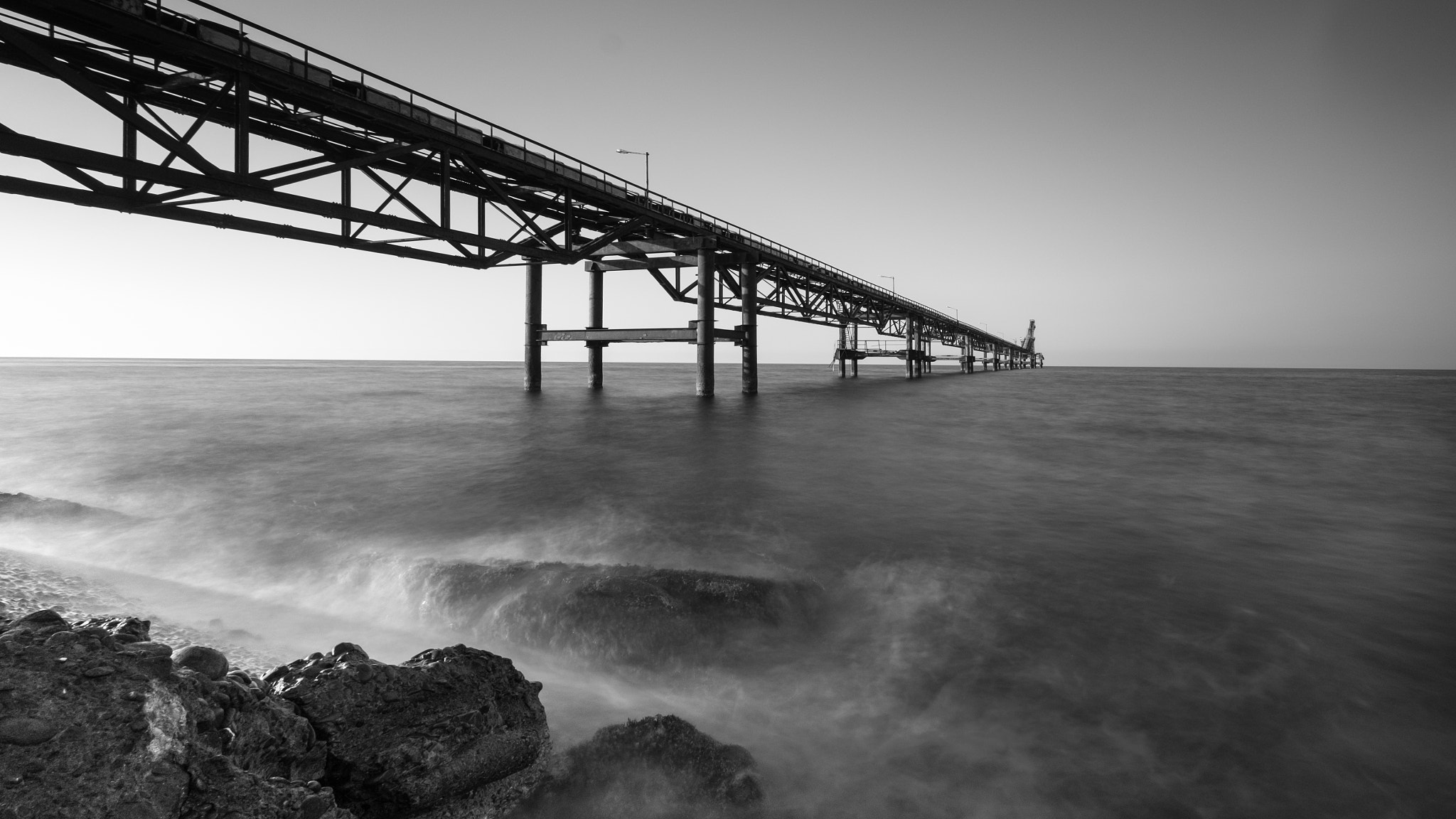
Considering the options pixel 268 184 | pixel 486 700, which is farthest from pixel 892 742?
pixel 268 184

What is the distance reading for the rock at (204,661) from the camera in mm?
3256

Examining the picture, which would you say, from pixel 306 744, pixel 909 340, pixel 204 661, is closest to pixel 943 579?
pixel 306 744

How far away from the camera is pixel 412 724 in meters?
3.34

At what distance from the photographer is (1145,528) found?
9523mm

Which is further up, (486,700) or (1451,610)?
(486,700)

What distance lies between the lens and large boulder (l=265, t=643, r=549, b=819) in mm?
3137

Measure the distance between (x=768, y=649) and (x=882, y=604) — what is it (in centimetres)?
175

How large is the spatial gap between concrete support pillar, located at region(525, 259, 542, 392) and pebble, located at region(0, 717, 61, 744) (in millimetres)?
25528

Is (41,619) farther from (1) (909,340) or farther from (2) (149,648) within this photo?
(1) (909,340)

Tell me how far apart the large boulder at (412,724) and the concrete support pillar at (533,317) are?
2457 centimetres

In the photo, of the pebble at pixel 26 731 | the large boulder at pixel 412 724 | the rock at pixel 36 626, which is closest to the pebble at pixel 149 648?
the rock at pixel 36 626

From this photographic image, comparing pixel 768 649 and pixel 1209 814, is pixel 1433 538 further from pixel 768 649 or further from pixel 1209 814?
pixel 768 649

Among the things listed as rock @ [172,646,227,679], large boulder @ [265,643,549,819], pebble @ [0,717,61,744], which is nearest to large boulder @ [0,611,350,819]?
pebble @ [0,717,61,744]

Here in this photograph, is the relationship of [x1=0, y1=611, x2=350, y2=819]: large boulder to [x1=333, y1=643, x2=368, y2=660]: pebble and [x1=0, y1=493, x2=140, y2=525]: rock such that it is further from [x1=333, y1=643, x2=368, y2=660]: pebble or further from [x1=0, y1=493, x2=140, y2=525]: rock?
[x1=0, y1=493, x2=140, y2=525]: rock
